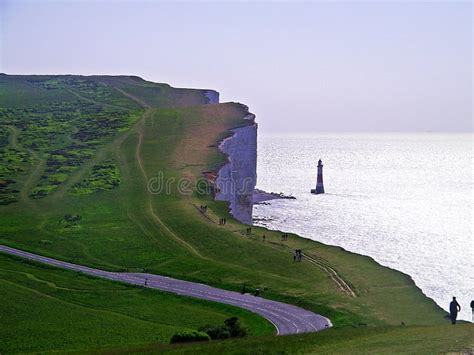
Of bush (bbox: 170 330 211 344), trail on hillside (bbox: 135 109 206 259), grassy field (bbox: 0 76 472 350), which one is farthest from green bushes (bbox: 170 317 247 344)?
trail on hillside (bbox: 135 109 206 259)

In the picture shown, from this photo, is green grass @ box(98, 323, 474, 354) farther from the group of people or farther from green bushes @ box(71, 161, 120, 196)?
green bushes @ box(71, 161, 120, 196)

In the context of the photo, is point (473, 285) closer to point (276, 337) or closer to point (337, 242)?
point (337, 242)

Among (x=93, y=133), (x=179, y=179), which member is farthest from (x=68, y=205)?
(x=93, y=133)

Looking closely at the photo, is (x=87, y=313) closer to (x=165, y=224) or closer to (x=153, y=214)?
(x=165, y=224)

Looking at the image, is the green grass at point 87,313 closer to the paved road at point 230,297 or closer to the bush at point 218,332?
the paved road at point 230,297

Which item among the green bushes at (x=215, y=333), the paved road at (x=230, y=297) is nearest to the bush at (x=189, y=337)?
the green bushes at (x=215, y=333)

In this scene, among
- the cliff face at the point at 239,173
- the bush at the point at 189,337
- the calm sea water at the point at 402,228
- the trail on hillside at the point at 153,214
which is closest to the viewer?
the bush at the point at 189,337
